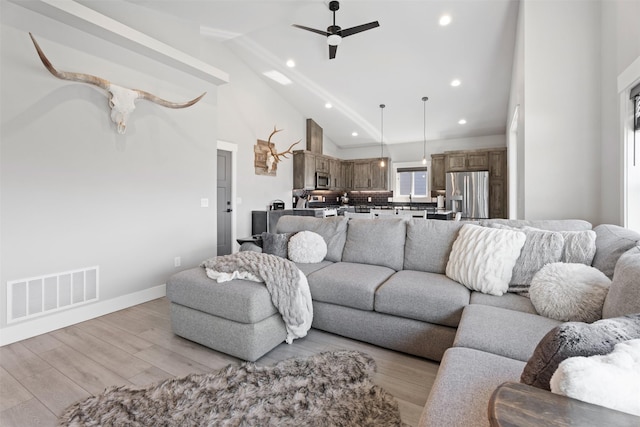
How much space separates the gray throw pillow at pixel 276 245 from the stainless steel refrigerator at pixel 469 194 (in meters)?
4.99

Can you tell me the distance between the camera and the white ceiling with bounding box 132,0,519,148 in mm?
3947

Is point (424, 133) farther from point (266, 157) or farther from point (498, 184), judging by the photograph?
point (266, 157)

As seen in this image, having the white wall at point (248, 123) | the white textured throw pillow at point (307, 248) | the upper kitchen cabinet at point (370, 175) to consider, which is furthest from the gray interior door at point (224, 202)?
the upper kitchen cabinet at point (370, 175)

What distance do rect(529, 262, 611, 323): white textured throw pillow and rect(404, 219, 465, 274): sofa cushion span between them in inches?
30.9

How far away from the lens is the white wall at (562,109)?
2.86 meters

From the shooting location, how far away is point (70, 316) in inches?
109

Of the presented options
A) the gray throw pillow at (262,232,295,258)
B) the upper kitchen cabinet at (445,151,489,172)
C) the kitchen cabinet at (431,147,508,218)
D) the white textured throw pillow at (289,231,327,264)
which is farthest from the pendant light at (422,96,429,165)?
the gray throw pillow at (262,232,295,258)

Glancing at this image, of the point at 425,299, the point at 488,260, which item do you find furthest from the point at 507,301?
the point at 425,299

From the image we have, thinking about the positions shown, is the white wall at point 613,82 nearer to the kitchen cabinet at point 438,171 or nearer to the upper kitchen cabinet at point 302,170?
the kitchen cabinet at point 438,171

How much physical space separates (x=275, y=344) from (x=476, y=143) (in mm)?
7028

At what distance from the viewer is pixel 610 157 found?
8.74 feet

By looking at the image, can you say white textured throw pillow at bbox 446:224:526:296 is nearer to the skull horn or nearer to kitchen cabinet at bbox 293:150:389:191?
the skull horn

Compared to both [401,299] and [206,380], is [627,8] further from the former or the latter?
[206,380]

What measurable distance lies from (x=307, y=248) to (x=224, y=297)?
41.3 inches
